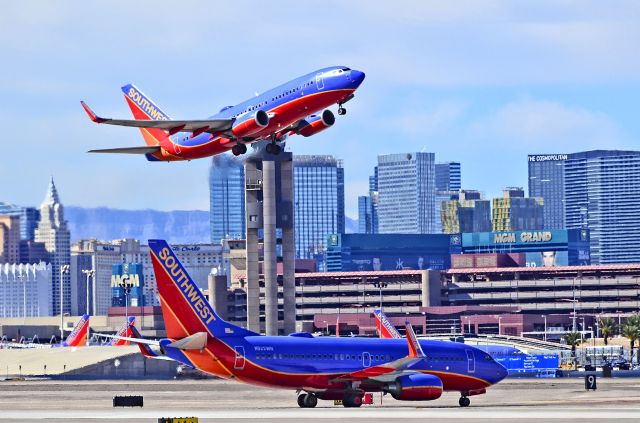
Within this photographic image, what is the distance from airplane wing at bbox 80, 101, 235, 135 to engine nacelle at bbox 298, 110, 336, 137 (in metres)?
5.46

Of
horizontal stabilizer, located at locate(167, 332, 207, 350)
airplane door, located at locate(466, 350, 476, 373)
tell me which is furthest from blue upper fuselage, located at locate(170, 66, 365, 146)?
airplane door, located at locate(466, 350, 476, 373)

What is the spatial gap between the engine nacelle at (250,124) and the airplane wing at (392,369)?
16.7 m

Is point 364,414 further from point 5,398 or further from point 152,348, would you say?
point 5,398

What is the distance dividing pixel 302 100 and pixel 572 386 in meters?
50.2

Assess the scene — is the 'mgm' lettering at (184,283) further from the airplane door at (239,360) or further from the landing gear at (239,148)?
the landing gear at (239,148)

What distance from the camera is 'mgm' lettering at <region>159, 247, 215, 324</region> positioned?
96125mm

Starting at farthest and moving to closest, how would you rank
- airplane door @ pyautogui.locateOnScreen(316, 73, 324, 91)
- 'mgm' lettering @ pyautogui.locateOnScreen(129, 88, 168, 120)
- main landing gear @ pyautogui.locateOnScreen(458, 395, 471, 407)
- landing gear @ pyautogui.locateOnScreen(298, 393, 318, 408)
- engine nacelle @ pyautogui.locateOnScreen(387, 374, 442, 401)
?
'mgm' lettering @ pyautogui.locateOnScreen(129, 88, 168, 120), main landing gear @ pyautogui.locateOnScreen(458, 395, 471, 407), landing gear @ pyautogui.locateOnScreen(298, 393, 318, 408), engine nacelle @ pyautogui.locateOnScreen(387, 374, 442, 401), airplane door @ pyautogui.locateOnScreen(316, 73, 324, 91)

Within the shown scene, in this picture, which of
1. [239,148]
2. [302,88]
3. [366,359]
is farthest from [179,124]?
[366,359]

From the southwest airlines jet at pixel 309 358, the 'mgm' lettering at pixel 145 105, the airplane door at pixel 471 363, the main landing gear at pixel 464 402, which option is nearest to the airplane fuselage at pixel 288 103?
the southwest airlines jet at pixel 309 358

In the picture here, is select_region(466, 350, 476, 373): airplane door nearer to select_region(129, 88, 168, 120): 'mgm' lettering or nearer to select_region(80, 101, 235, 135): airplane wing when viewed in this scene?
select_region(80, 101, 235, 135): airplane wing

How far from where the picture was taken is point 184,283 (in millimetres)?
96188

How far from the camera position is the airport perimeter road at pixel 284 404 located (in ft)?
294

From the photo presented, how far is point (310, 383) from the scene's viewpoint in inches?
3969

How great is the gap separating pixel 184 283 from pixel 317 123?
15270 millimetres
